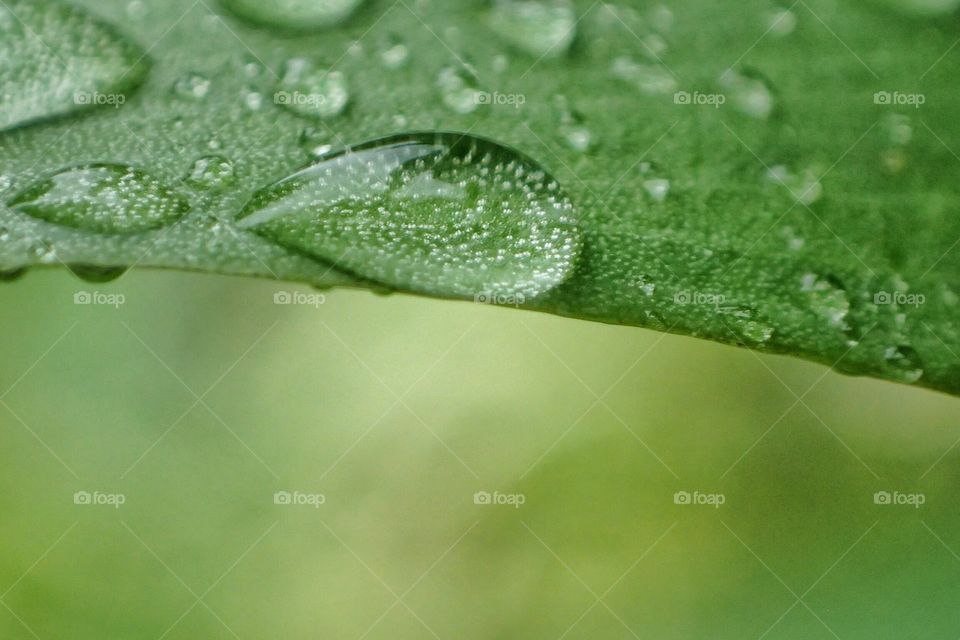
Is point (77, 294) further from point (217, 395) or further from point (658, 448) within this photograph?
point (658, 448)

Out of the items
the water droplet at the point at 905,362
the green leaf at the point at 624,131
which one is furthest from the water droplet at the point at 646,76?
the water droplet at the point at 905,362

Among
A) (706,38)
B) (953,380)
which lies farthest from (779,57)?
(953,380)

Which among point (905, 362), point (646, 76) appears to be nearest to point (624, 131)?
point (646, 76)

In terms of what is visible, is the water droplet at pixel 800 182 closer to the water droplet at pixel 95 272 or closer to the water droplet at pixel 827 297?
the water droplet at pixel 827 297

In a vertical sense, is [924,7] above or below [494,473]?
above

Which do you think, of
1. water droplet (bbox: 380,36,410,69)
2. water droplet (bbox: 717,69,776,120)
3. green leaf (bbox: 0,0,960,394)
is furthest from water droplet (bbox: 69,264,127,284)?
water droplet (bbox: 717,69,776,120)

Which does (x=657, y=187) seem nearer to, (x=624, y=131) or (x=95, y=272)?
(x=624, y=131)
